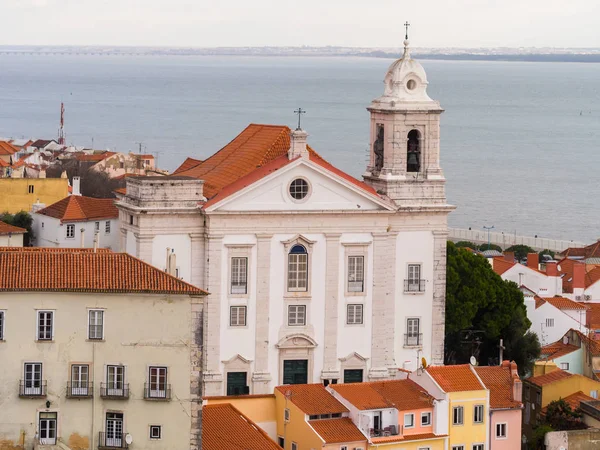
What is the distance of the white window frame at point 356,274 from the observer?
157ft

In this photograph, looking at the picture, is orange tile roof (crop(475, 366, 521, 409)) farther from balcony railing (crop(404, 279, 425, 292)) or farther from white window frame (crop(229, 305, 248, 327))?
white window frame (crop(229, 305, 248, 327))

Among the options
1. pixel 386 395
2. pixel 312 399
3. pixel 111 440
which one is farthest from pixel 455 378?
pixel 111 440

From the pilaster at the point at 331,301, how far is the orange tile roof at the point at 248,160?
5.29 ft

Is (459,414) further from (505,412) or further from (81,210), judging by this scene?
(81,210)

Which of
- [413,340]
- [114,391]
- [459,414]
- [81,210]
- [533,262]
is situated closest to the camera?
[114,391]

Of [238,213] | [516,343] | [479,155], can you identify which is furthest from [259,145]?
[479,155]

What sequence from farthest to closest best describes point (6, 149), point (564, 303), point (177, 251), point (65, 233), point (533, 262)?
point (6, 149) → point (533, 262) → point (564, 303) → point (65, 233) → point (177, 251)

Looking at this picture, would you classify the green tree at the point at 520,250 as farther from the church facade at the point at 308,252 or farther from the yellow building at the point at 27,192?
the church facade at the point at 308,252

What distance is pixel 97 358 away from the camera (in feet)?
113

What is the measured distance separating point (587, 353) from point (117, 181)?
136 feet

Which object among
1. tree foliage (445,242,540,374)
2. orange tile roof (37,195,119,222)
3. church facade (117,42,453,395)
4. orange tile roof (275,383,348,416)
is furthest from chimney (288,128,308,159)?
orange tile roof (37,195,119,222)

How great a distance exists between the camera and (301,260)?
47.4 metres

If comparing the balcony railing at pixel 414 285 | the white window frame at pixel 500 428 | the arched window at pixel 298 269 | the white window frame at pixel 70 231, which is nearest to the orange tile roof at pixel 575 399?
the white window frame at pixel 500 428

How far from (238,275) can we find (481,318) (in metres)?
8.95
